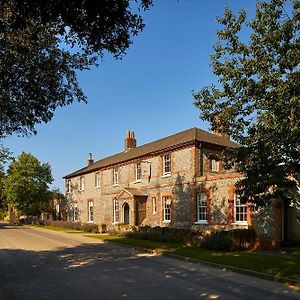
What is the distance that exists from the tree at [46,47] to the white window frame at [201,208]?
16.6m

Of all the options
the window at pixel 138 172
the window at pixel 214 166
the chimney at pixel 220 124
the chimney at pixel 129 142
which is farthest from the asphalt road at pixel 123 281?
the chimney at pixel 129 142

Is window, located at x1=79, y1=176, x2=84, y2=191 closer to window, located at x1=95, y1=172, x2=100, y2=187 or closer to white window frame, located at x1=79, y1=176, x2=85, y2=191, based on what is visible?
white window frame, located at x1=79, y1=176, x2=85, y2=191

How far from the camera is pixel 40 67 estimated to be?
12.5 meters

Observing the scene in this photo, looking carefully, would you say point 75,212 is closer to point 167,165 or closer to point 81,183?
point 81,183

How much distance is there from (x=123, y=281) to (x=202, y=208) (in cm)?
1722

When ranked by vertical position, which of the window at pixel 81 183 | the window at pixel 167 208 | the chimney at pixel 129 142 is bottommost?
the window at pixel 167 208

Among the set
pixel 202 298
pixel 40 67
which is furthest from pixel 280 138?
pixel 40 67

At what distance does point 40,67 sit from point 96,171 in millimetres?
36565

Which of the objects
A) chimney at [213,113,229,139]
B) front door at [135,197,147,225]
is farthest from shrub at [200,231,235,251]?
front door at [135,197,147,225]

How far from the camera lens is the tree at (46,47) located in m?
6.56

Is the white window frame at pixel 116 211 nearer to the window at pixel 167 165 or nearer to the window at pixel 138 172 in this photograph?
the window at pixel 138 172

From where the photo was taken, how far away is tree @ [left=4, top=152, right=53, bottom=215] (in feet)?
194

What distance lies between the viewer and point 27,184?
59.7 metres

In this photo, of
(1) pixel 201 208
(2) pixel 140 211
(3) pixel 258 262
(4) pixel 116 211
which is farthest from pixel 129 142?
(3) pixel 258 262
